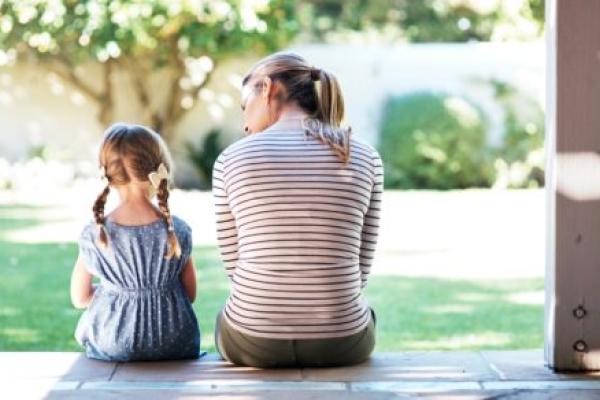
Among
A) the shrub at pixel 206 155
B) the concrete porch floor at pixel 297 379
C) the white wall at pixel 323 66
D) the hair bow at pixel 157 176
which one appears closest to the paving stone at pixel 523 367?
the concrete porch floor at pixel 297 379

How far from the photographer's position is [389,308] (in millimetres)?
6539

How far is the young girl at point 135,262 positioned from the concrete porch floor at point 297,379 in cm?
8

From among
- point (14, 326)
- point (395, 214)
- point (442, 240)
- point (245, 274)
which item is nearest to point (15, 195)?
point (395, 214)

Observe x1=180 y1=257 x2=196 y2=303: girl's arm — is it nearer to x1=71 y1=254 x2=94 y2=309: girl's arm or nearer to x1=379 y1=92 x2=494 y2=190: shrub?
x1=71 y1=254 x2=94 y2=309: girl's arm

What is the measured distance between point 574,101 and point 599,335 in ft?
2.42

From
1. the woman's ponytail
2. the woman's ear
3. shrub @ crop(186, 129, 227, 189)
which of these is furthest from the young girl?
shrub @ crop(186, 129, 227, 189)

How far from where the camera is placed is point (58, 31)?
13930 mm

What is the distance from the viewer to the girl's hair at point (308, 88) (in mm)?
3691

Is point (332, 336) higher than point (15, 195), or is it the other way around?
point (332, 336)

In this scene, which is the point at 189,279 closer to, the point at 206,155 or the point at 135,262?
the point at 135,262

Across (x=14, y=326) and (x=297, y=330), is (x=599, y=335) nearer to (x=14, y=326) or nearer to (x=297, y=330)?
(x=297, y=330)

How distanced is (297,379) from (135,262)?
70cm

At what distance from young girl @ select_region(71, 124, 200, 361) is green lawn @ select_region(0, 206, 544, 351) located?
154cm

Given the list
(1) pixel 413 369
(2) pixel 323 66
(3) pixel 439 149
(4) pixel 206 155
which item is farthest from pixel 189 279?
(2) pixel 323 66
